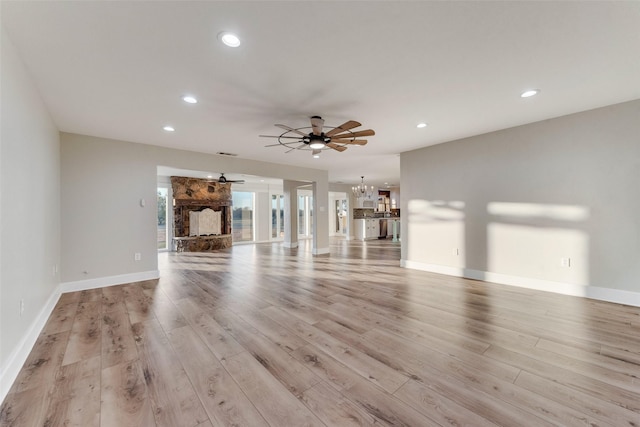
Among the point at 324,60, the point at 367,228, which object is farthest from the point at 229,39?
the point at 367,228

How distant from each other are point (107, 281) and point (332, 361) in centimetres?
428

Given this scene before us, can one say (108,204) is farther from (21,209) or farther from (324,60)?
(324,60)

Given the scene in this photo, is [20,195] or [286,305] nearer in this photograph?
[20,195]

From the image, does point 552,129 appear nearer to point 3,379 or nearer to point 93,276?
point 3,379

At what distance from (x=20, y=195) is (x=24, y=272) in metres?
0.67

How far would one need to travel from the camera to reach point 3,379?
5.59 feet

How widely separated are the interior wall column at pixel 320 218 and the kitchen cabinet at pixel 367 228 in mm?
3391

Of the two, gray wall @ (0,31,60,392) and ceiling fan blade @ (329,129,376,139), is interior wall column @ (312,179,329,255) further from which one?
gray wall @ (0,31,60,392)

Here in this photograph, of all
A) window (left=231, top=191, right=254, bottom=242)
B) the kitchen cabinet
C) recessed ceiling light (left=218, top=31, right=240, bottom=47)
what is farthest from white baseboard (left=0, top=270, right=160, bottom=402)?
the kitchen cabinet

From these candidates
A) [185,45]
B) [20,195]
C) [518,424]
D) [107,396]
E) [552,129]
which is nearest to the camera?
[518,424]

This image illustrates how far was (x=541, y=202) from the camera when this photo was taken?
12.5 ft

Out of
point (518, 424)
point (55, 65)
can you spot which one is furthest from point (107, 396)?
point (55, 65)

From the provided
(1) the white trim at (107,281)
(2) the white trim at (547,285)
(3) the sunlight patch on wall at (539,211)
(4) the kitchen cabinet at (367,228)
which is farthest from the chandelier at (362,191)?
(1) the white trim at (107,281)

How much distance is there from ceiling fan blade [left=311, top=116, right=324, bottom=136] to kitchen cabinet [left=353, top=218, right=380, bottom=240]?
7.78 metres
